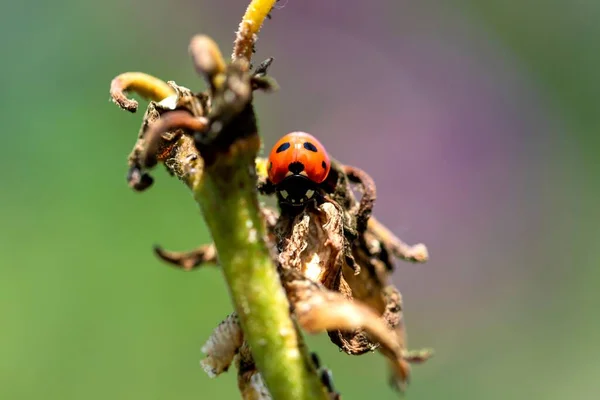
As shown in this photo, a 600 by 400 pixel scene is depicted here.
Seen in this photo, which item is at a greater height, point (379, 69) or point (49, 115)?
point (379, 69)

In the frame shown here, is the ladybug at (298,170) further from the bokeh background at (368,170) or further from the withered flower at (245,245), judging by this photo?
the bokeh background at (368,170)

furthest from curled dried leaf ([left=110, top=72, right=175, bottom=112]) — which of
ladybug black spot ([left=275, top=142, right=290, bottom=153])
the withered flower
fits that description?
ladybug black spot ([left=275, top=142, right=290, bottom=153])

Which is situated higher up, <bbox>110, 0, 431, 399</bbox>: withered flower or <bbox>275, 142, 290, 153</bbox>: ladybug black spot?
<bbox>275, 142, 290, 153</bbox>: ladybug black spot

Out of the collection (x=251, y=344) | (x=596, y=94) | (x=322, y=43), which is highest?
(x=322, y=43)

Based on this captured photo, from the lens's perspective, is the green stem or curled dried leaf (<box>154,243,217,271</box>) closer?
the green stem

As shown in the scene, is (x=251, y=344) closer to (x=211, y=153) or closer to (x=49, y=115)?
(x=211, y=153)

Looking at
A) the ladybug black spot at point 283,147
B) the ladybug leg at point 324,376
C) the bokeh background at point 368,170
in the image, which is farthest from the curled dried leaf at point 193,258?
the bokeh background at point 368,170

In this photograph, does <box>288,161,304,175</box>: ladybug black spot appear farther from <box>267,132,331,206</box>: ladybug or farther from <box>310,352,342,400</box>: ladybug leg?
<box>310,352,342,400</box>: ladybug leg

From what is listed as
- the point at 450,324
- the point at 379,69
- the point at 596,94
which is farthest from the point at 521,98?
the point at 450,324
